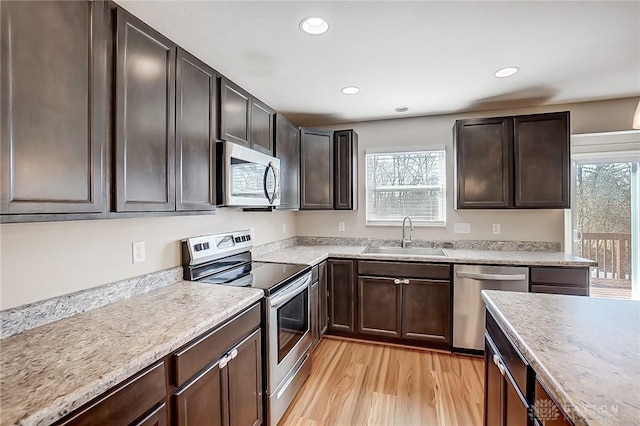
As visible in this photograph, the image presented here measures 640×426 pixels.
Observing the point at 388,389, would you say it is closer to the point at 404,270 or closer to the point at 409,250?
the point at 404,270

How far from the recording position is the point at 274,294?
5.78 feet

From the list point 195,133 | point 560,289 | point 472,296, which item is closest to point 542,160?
point 560,289

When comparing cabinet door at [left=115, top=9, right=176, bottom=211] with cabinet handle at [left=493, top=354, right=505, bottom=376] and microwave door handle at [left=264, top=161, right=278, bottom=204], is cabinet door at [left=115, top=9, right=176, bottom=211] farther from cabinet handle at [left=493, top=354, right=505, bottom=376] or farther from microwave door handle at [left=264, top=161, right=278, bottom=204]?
cabinet handle at [left=493, top=354, right=505, bottom=376]

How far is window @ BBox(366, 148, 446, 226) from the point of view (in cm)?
332

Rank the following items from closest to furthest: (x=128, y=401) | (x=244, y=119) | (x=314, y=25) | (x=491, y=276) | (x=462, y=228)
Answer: (x=128, y=401) → (x=314, y=25) → (x=244, y=119) → (x=491, y=276) → (x=462, y=228)

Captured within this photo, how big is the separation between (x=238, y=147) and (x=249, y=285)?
939mm

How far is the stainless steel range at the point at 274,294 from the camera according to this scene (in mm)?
1736

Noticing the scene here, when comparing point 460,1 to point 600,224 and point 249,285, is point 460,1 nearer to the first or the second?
point 249,285

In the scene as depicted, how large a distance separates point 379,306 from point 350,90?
210 centimetres

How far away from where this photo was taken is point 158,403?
101cm

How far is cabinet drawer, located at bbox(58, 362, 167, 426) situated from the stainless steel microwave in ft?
3.64

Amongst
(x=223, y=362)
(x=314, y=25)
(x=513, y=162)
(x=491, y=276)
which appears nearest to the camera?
(x=223, y=362)

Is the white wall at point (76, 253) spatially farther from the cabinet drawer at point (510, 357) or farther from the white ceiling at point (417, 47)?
the cabinet drawer at point (510, 357)

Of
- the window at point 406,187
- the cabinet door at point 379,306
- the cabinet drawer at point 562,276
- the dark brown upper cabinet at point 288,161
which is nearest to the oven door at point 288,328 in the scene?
the cabinet door at point 379,306
